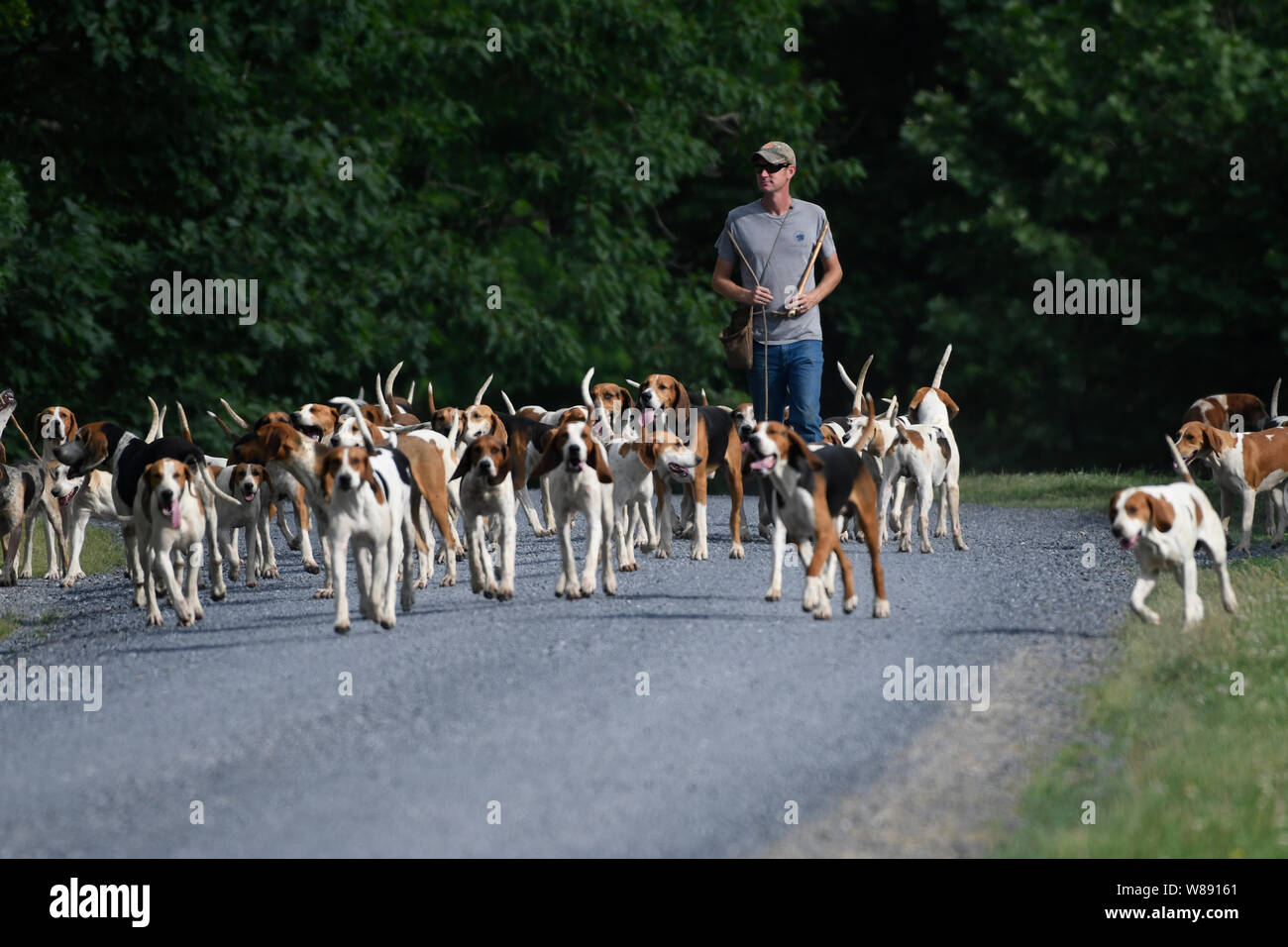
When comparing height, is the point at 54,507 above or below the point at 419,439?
below

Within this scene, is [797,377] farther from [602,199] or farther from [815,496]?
[602,199]

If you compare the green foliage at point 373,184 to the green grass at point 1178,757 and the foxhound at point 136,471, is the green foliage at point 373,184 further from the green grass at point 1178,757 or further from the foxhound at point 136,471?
the green grass at point 1178,757

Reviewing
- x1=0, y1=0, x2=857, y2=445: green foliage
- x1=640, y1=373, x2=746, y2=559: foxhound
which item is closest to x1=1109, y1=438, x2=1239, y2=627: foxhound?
x1=640, y1=373, x2=746, y2=559: foxhound

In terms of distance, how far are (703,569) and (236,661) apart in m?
3.81

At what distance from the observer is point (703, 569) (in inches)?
468

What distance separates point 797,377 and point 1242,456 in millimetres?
3507

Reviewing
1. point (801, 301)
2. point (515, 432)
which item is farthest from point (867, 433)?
point (515, 432)

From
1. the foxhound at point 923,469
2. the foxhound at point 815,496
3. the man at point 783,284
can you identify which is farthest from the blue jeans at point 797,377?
the foxhound at point 815,496

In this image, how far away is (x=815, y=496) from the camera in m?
9.03

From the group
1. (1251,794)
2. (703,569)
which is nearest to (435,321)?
(703,569)

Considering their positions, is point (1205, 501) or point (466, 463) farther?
point (466, 463)

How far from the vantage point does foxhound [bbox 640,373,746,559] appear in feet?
40.0

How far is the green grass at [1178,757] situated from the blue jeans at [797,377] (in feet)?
9.79

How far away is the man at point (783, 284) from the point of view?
11.4 m
